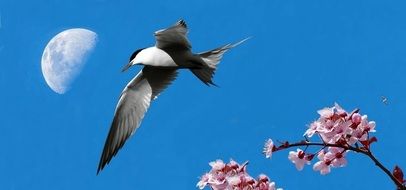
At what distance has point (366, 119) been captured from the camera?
4355mm

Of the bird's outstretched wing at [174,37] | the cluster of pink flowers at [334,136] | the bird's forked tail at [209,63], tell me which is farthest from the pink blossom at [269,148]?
the bird's forked tail at [209,63]

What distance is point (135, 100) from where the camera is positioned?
10.1 metres

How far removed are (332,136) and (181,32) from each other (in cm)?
499

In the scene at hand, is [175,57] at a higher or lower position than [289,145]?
higher

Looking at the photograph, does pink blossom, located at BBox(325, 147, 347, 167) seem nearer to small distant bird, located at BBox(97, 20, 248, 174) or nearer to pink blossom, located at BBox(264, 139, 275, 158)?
pink blossom, located at BBox(264, 139, 275, 158)

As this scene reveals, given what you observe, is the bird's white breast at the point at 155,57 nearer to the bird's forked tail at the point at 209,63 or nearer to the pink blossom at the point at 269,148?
the bird's forked tail at the point at 209,63

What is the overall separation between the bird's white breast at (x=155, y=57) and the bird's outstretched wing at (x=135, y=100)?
60cm

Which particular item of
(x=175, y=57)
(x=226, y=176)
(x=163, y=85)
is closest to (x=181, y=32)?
(x=175, y=57)

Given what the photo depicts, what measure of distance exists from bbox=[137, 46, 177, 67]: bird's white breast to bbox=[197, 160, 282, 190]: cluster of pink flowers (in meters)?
4.95

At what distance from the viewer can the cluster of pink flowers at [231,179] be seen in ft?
15.3

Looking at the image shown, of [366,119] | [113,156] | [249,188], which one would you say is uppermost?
[113,156]

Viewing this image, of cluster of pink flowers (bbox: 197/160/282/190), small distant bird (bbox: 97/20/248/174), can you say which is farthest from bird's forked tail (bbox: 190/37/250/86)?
cluster of pink flowers (bbox: 197/160/282/190)

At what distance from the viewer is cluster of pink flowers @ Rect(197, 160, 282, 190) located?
184 inches

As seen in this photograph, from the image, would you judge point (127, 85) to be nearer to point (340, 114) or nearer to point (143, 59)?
point (143, 59)
